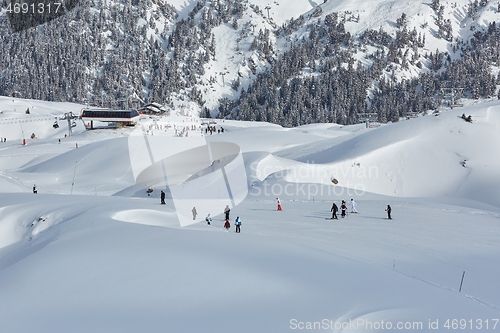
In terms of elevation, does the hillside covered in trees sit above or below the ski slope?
above

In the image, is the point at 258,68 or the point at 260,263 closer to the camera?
the point at 260,263

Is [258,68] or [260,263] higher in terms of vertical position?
[258,68]

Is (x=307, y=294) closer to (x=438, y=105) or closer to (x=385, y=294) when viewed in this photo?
(x=385, y=294)

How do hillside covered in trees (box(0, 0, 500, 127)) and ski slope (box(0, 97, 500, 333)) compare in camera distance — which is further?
hillside covered in trees (box(0, 0, 500, 127))

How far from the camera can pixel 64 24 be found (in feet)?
602

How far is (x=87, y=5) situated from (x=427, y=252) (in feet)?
684

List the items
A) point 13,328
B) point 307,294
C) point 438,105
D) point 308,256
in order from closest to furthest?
1. point 13,328
2. point 307,294
3. point 308,256
4. point 438,105

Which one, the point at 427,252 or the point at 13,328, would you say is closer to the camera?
the point at 13,328

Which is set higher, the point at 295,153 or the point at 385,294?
the point at 295,153

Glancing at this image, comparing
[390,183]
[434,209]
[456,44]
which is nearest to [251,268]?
[434,209]

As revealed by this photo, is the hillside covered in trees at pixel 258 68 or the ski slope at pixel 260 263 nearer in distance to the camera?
the ski slope at pixel 260 263

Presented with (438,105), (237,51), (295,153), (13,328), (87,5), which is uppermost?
(87,5)

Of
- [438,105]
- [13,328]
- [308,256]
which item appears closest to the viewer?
[13,328]

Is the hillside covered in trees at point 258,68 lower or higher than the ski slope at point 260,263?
higher
